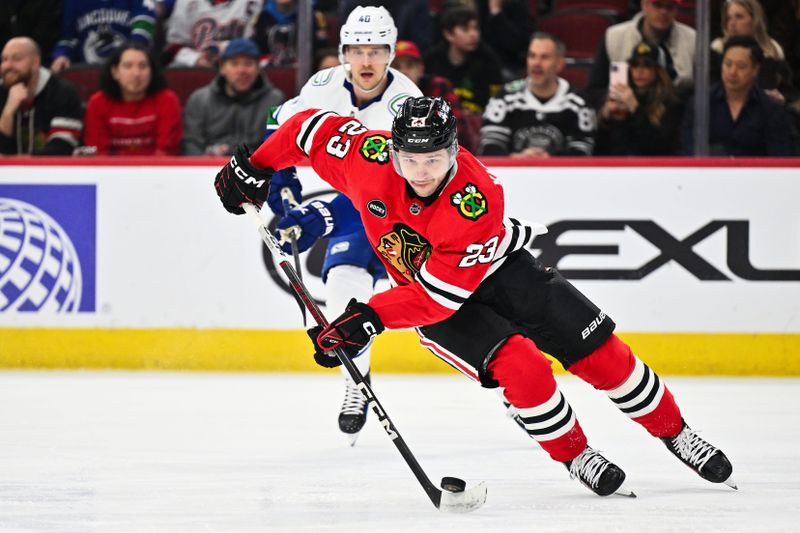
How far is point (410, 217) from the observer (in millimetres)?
3102

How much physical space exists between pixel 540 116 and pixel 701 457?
109 inches

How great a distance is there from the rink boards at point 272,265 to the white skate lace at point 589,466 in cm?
235

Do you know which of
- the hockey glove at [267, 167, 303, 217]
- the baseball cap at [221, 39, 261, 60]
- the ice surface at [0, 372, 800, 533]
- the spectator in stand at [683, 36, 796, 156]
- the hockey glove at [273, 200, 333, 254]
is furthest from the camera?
the baseball cap at [221, 39, 261, 60]

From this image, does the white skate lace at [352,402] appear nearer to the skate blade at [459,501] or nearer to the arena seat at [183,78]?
the skate blade at [459,501]

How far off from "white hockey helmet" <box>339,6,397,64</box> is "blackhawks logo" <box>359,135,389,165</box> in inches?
34.6

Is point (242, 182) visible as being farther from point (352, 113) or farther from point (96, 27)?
point (96, 27)

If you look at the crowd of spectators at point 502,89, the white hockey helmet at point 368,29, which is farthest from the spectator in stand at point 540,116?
the white hockey helmet at point 368,29

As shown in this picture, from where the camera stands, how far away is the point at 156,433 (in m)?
4.14

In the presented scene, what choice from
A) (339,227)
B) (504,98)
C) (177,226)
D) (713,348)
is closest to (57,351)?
(177,226)

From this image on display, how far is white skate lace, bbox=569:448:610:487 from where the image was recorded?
3.15m

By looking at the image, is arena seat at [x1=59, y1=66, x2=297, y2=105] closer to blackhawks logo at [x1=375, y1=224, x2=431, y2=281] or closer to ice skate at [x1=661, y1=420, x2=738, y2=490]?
blackhawks logo at [x1=375, y1=224, x2=431, y2=281]

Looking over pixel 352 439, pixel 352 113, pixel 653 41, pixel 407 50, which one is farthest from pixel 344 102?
pixel 653 41

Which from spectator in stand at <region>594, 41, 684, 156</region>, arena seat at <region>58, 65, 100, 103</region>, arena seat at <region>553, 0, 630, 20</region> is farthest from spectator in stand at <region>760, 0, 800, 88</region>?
arena seat at <region>58, 65, 100, 103</region>

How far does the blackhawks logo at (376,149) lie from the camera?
3201 millimetres
